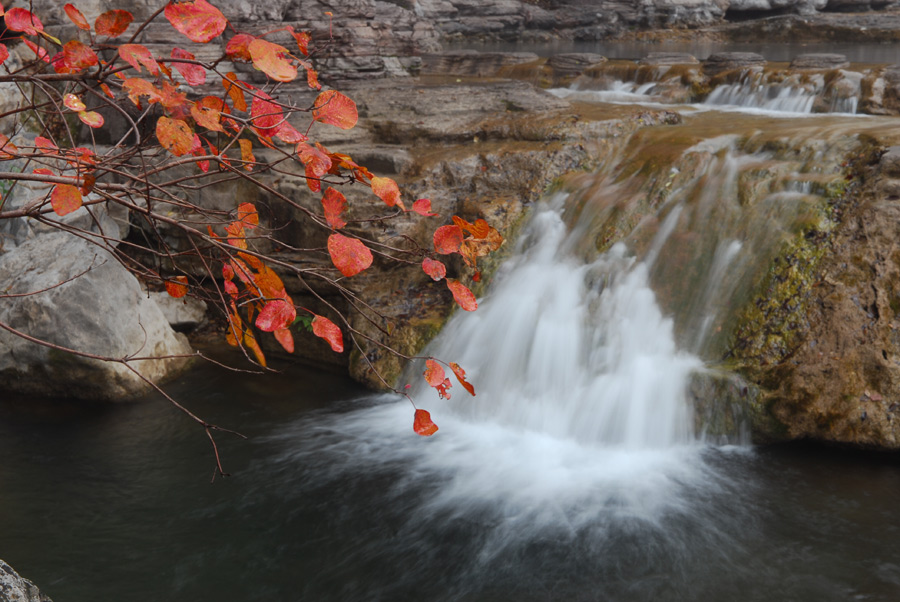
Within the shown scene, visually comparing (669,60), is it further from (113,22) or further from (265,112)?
(113,22)

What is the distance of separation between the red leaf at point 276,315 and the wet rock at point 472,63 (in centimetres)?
1356

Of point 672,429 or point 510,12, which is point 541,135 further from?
point 510,12

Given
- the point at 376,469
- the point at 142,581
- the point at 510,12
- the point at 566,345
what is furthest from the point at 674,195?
the point at 510,12

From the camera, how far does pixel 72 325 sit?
5477 millimetres

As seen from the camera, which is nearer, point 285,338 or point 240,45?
point 240,45

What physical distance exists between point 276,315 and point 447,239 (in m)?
0.50

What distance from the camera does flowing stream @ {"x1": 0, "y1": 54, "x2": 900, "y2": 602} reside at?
3.54 m

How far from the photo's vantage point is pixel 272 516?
4082mm

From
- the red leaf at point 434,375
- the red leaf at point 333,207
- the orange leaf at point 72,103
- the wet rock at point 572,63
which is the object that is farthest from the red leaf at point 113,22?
the wet rock at point 572,63

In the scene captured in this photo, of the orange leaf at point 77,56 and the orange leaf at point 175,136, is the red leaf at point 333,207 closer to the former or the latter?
the orange leaf at point 175,136

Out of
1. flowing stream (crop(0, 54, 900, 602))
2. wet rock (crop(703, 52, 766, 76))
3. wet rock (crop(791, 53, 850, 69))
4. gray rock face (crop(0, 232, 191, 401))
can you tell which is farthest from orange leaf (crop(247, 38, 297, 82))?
wet rock (crop(791, 53, 850, 69))

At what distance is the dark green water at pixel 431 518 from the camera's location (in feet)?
11.4

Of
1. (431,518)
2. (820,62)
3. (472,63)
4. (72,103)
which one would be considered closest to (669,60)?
(820,62)

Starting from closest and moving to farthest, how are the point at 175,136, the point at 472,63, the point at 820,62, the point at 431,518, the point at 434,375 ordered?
1. the point at 175,136
2. the point at 434,375
3. the point at 431,518
4. the point at 820,62
5. the point at 472,63
